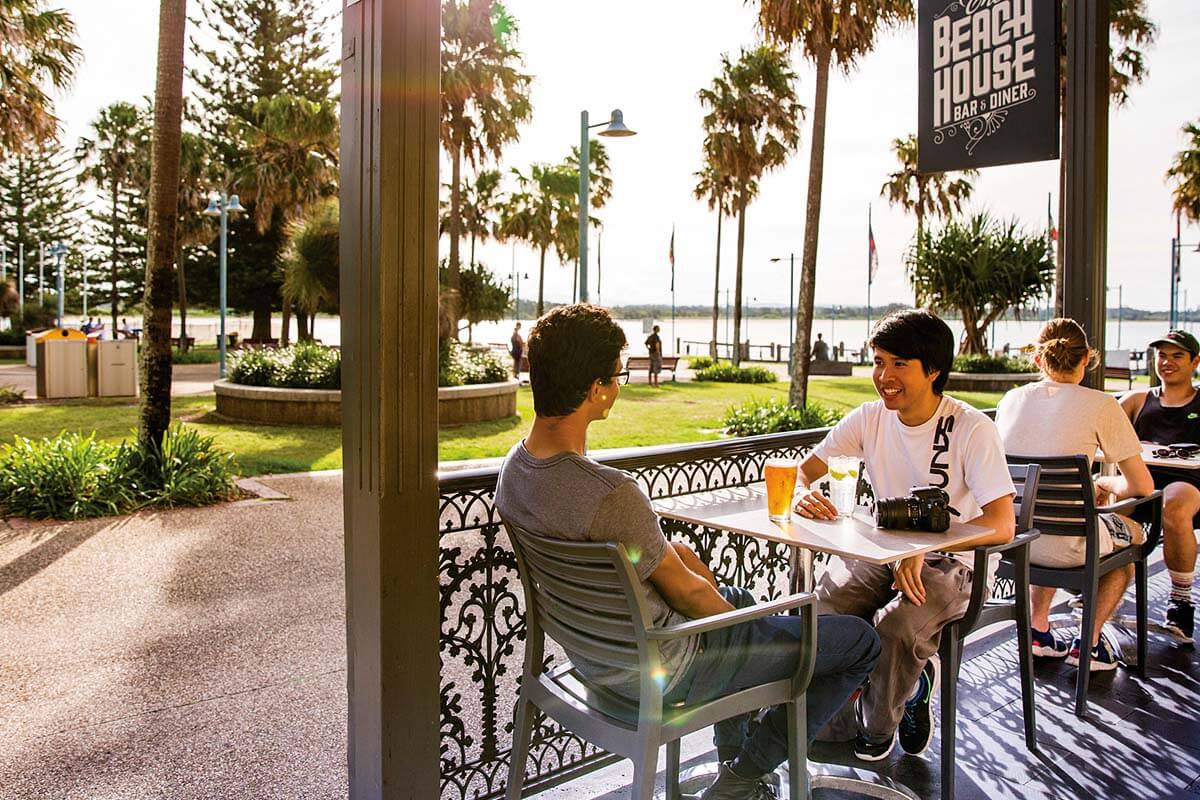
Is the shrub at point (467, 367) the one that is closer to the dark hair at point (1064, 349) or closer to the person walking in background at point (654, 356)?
the person walking in background at point (654, 356)

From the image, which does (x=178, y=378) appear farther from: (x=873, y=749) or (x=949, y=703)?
(x=949, y=703)

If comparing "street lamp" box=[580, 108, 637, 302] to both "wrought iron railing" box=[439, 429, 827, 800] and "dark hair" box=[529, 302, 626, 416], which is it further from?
"dark hair" box=[529, 302, 626, 416]

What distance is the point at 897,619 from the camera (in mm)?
3025

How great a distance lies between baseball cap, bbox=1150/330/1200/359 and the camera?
496 centimetres

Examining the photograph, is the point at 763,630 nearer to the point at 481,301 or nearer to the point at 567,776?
the point at 567,776

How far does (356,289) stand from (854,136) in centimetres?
1674

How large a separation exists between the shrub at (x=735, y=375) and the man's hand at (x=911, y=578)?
916 inches

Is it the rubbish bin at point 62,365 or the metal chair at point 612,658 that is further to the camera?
the rubbish bin at point 62,365

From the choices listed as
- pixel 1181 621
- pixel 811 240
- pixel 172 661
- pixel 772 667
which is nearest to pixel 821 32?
Answer: pixel 811 240

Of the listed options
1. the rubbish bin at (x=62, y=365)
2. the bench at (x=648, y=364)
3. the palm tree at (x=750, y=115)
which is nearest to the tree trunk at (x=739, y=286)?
the palm tree at (x=750, y=115)

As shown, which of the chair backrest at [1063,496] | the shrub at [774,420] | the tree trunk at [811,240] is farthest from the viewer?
the shrub at [774,420]

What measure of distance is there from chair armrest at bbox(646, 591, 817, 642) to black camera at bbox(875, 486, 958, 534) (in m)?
0.63

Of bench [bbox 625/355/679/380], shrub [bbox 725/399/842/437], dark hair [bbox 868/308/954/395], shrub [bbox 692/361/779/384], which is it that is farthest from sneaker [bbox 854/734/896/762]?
bench [bbox 625/355/679/380]

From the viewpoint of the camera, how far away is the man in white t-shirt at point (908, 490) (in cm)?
298
